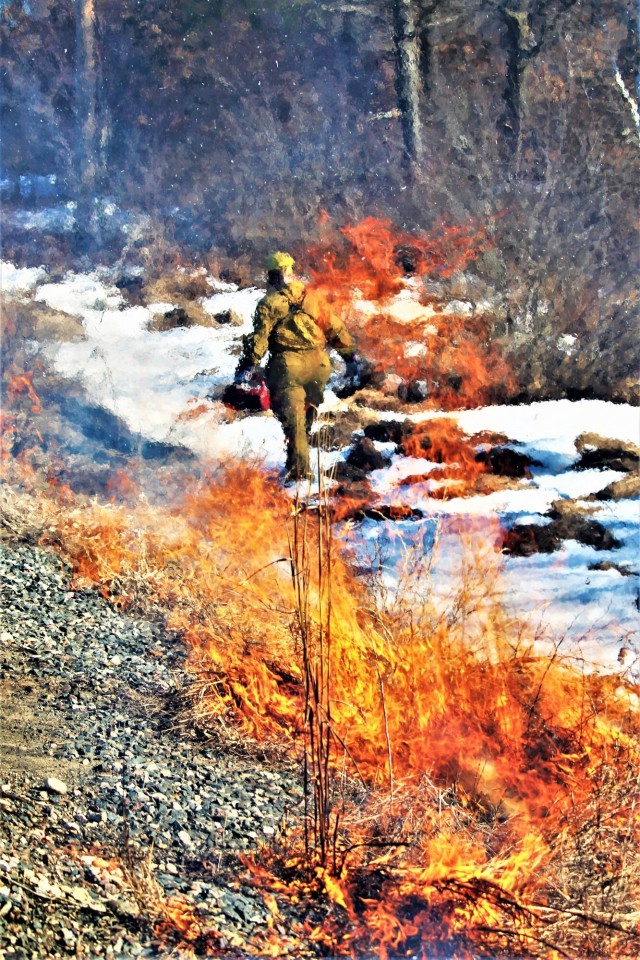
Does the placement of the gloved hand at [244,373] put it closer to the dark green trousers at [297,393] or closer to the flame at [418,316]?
the dark green trousers at [297,393]

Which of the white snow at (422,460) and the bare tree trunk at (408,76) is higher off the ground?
the bare tree trunk at (408,76)

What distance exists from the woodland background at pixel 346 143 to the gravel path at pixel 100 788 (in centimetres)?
142

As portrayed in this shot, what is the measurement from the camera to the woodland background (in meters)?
3.47

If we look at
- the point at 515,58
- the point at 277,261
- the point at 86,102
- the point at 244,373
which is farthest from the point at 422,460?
the point at 86,102

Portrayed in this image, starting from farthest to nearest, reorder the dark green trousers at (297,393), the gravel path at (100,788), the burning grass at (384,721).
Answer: the dark green trousers at (297,393), the burning grass at (384,721), the gravel path at (100,788)

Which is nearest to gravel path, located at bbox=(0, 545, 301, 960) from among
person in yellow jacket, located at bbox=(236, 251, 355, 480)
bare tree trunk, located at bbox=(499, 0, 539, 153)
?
person in yellow jacket, located at bbox=(236, 251, 355, 480)

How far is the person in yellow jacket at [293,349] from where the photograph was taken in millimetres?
3449

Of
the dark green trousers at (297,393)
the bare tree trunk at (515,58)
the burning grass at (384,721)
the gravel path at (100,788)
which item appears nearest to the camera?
the gravel path at (100,788)

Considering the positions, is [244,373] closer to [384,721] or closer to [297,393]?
[297,393]

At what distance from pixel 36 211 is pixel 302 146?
1.08m

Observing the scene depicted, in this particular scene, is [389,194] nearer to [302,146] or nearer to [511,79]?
[302,146]

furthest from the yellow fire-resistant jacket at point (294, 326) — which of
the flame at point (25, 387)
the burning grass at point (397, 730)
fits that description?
the flame at point (25, 387)

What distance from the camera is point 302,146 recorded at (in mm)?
3479

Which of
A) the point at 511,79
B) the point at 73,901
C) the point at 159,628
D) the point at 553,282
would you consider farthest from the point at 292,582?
the point at 511,79
